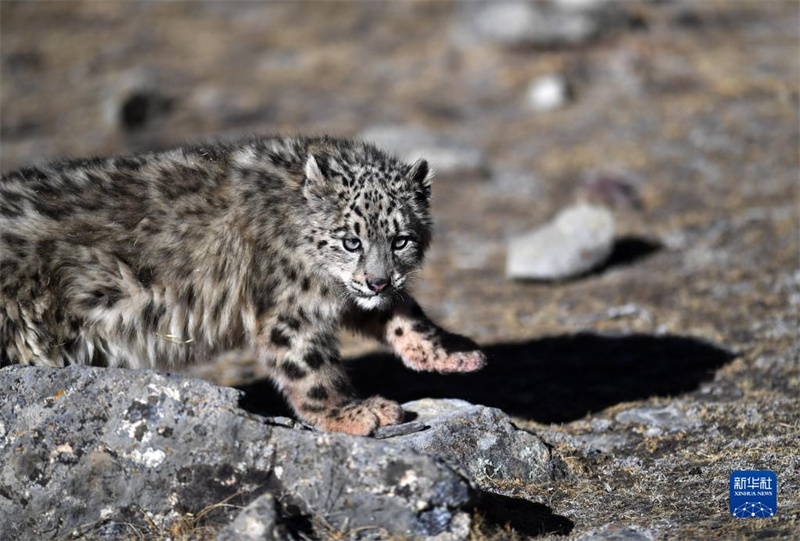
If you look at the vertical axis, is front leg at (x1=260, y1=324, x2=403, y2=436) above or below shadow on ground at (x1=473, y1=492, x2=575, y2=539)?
above

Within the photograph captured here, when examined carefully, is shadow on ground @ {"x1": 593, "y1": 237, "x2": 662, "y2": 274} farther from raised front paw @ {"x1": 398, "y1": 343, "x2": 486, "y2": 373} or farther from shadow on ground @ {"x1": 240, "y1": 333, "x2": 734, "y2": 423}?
raised front paw @ {"x1": 398, "y1": 343, "x2": 486, "y2": 373}

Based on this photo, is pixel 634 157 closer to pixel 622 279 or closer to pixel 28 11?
→ pixel 622 279

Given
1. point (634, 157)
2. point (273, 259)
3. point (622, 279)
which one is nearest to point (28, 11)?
point (634, 157)

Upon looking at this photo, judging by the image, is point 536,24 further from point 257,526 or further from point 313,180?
point 257,526

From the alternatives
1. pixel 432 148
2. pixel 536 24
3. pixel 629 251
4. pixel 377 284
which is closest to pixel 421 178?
pixel 377 284

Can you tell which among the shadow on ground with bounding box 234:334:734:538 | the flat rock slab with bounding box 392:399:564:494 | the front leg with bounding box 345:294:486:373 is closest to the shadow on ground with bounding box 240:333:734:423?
the shadow on ground with bounding box 234:334:734:538

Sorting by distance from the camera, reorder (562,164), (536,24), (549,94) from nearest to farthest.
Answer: (562,164)
(549,94)
(536,24)
